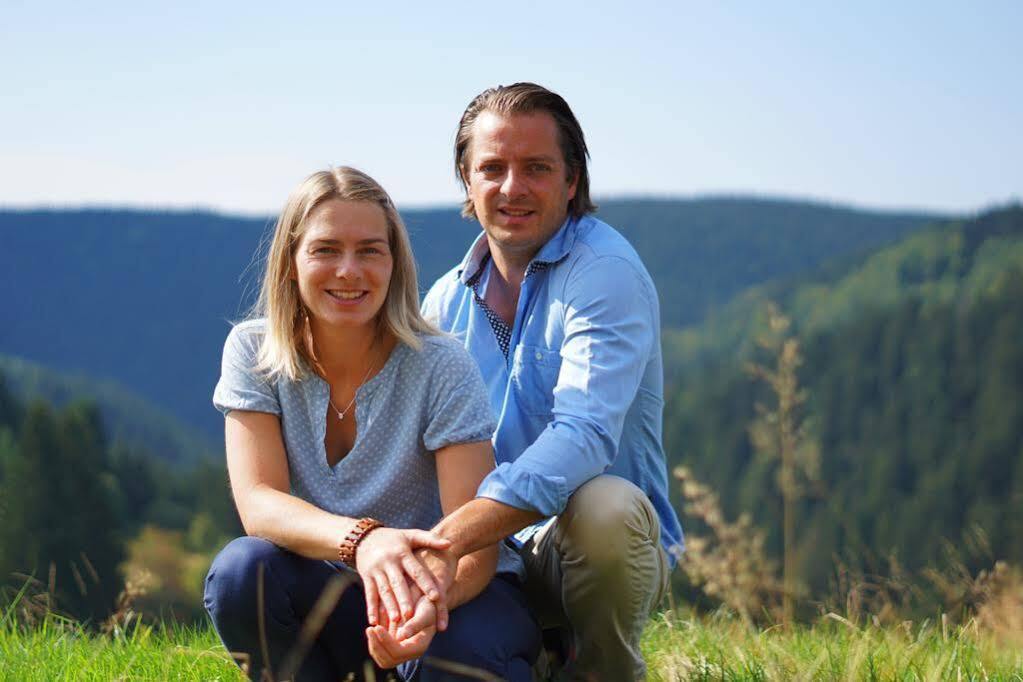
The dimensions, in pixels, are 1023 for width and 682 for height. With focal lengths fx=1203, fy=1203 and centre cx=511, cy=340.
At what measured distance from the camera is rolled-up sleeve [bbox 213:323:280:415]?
2.72 metres

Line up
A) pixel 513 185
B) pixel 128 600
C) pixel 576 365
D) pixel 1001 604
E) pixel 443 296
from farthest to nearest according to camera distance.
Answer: pixel 1001 604 < pixel 128 600 < pixel 443 296 < pixel 513 185 < pixel 576 365

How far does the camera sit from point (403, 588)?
2.39 m

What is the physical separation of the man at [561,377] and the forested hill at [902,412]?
47.7 metres

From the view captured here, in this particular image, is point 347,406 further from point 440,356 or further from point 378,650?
point 378,650

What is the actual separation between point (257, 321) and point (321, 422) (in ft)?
1.03

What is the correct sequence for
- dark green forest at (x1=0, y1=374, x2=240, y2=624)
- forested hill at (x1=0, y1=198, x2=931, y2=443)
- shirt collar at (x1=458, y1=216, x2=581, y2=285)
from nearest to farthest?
1. shirt collar at (x1=458, y1=216, x2=581, y2=285)
2. dark green forest at (x1=0, y1=374, x2=240, y2=624)
3. forested hill at (x1=0, y1=198, x2=931, y2=443)

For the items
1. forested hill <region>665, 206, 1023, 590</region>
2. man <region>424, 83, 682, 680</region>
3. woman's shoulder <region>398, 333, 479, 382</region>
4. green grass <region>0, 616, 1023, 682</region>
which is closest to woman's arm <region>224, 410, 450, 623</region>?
man <region>424, 83, 682, 680</region>

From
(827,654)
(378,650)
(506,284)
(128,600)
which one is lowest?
(128,600)

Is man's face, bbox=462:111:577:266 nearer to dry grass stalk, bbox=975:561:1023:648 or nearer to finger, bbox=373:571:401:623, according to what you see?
finger, bbox=373:571:401:623

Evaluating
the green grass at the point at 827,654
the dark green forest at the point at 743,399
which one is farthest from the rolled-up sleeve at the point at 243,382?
the dark green forest at the point at 743,399

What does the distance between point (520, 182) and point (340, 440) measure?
0.92 metres

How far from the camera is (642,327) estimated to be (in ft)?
9.67

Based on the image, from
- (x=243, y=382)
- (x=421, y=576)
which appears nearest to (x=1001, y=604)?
(x=421, y=576)

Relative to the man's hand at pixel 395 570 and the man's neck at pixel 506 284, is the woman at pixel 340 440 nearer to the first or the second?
the man's hand at pixel 395 570
